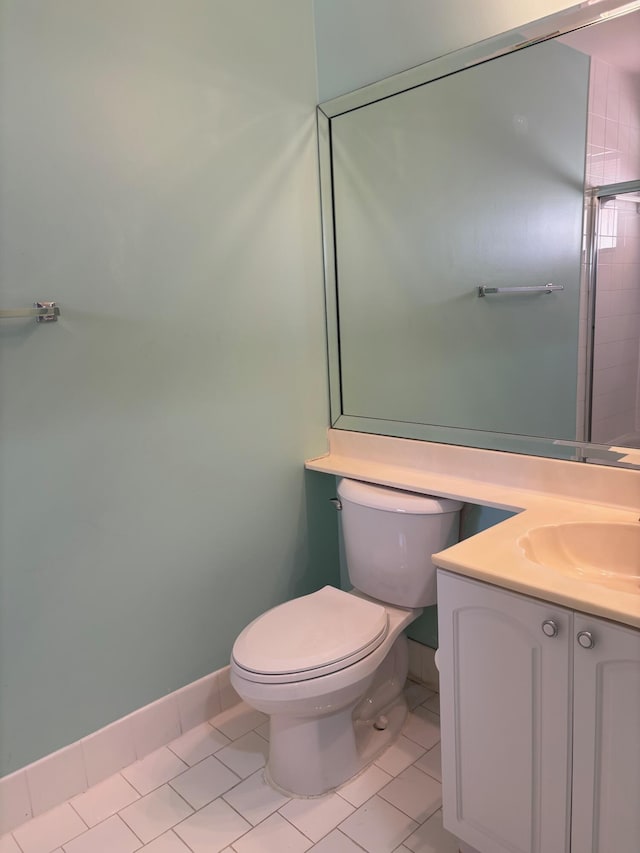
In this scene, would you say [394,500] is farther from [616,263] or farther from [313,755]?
[616,263]

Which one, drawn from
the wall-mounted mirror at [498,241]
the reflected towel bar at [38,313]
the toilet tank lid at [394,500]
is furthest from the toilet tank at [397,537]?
the reflected towel bar at [38,313]

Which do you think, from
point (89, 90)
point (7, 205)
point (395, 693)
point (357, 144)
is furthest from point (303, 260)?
point (395, 693)

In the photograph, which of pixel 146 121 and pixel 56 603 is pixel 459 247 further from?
pixel 56 603

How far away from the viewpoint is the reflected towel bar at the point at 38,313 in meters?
1.45

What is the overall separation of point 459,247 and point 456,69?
50 centimetres

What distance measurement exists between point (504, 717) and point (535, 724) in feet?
0.21

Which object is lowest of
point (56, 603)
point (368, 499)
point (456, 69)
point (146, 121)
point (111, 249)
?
point (56, 603)

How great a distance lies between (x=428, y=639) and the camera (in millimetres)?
2123

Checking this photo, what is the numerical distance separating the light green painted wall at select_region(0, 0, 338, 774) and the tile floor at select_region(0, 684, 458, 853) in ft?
0.63

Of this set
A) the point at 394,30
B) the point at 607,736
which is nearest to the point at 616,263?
the point at 394,30

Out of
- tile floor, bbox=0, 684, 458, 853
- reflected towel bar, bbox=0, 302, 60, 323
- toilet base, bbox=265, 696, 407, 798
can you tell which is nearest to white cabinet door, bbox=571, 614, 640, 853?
tile floor, bbox=0, 684, 458, 853

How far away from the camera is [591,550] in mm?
1434

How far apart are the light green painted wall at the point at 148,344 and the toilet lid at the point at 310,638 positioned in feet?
1.11

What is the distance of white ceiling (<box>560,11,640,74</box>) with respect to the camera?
1473 mm
